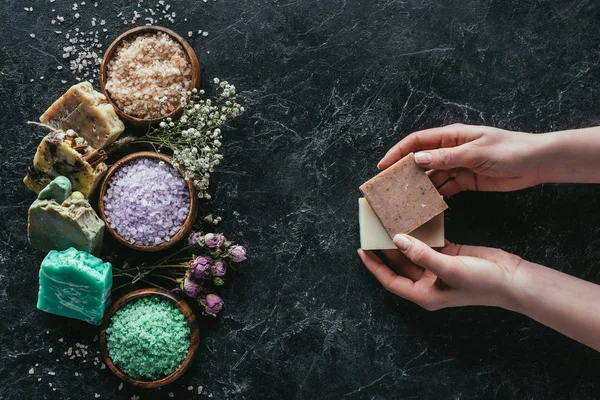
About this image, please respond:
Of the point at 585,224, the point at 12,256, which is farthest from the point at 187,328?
the point at 585,224

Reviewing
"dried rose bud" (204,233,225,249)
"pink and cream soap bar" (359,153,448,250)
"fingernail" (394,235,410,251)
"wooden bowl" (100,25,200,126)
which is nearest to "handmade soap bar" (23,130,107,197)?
"wooden bowl" (100,25,200,126)

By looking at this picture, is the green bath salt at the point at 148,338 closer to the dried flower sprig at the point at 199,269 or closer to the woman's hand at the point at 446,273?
the dried flower sprig at the point at 199,269

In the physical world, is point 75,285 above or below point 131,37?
below

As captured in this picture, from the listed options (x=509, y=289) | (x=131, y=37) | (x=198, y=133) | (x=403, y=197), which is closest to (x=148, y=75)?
(x=131, y=37)

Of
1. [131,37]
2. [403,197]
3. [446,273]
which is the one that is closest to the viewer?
[446,273]

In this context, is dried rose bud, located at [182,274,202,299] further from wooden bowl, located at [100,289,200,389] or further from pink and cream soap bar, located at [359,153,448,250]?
pink and cream soap bar, located at [359,153,448,250]

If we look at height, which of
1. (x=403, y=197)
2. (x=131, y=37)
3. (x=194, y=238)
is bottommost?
(x=194, y=238)

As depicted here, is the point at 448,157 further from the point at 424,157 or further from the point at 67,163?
the point at 67,163
